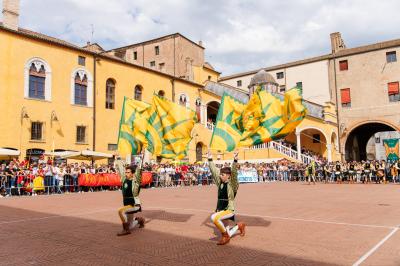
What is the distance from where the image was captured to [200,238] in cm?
831

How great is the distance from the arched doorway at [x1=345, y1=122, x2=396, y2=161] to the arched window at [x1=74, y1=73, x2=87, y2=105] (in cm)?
3173

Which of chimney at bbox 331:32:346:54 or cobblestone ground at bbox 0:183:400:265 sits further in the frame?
chimney at bbox 331:32:346:54

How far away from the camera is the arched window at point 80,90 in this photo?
30.7m

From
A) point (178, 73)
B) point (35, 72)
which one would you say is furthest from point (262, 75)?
point (35, 72)

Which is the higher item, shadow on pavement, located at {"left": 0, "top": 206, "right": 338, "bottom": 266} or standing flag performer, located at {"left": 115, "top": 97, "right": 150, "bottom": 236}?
standing flag performer, located at {"left": 115, "top": 97, "right": 150, "bottom": 236}

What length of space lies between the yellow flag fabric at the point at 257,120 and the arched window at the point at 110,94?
84.7ft

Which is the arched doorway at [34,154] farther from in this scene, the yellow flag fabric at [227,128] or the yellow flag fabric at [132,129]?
the yellow flag fabric at [227,128]

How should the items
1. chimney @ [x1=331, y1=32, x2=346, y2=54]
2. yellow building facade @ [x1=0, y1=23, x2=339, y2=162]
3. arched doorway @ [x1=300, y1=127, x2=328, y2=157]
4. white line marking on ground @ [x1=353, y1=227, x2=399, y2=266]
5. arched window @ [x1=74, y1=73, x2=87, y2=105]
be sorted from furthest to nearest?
chimney @ [x1=331, y1=32, x2=346, y2=54], arched doorway @ [x1=300, y1=127, x2=328, y2=157], arched window @ [x1=74, y1=73, x2=87, y2=105], yellow building facade @ [x1=0, y1=23, x2=339, y2=162], white line marking on ground @ [x1=353, y1=227, x2=399, y2=266]

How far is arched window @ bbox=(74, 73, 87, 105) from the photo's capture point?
30703 mm

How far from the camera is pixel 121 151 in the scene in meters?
11.1

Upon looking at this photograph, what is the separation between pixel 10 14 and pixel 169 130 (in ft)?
75.4

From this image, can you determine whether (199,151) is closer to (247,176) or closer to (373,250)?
(247,176)

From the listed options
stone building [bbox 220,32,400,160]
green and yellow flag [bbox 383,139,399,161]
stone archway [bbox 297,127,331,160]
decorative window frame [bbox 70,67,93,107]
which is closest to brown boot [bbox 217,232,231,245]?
decorative window frame [bbox 70,67,93,107]

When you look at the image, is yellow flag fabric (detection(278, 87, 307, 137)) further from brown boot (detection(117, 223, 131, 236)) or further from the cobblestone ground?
brown boot (detection(117, 223, 131, 236))
